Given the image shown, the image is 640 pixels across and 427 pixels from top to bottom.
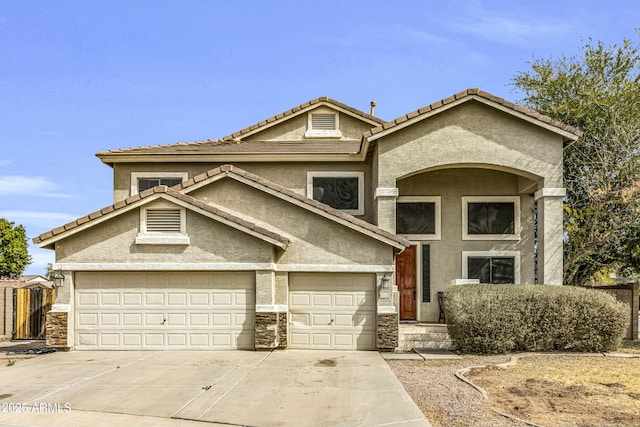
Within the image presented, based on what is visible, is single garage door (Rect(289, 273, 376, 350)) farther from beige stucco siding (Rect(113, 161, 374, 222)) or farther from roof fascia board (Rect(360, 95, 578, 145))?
roof fascia board (Rect(360, 95, 578, 145))

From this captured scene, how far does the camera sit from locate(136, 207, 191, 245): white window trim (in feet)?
49.2

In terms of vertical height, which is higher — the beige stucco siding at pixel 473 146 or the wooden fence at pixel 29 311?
the beige stucco siding at pixel 473 146

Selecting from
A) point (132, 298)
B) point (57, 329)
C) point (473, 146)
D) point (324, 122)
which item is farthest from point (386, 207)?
point (57, 329)

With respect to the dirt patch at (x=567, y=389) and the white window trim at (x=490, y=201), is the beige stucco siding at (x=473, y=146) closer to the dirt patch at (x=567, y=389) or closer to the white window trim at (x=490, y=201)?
the white window trim at (x=490, y=201)

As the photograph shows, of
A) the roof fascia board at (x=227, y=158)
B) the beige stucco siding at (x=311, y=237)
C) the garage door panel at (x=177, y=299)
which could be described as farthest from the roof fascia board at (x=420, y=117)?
the garage door panel at (x=177, y=299)

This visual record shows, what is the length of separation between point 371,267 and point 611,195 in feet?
30.0

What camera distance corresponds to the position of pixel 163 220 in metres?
15.2

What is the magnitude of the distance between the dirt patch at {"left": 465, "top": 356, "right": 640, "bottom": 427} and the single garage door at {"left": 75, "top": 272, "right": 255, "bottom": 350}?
6219 mm

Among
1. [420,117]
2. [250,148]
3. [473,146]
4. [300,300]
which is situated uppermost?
[420,117]

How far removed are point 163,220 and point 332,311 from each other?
5054 mm

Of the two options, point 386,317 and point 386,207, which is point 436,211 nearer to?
point 386,207

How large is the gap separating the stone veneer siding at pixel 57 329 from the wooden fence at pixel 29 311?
3.60 m

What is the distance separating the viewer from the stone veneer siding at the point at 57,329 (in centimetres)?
1487

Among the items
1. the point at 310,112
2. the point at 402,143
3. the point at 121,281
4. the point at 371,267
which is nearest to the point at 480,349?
the point at 371,267
